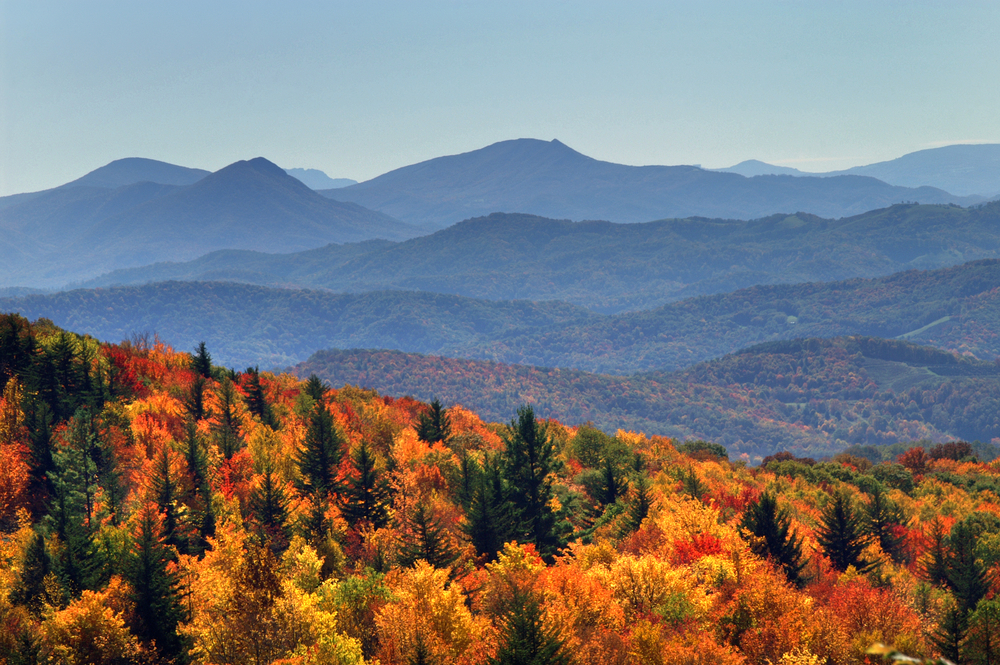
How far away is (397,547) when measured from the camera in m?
58.8

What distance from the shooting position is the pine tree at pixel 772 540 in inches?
2463

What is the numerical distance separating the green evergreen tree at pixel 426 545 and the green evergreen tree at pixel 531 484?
9.60 m

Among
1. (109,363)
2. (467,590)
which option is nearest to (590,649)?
(467,590)

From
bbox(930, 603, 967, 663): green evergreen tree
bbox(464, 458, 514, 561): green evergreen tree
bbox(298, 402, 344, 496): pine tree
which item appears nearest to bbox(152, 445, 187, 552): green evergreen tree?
bbox(298, 402, 344, 496): pine tree

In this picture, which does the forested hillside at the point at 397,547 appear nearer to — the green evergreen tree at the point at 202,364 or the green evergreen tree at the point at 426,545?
the green evergreen tree at the point at 426,545

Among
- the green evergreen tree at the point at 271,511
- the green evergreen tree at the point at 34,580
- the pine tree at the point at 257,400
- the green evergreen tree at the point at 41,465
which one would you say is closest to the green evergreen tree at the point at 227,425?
the pine tree at the point at 257,400

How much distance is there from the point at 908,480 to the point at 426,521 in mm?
95278

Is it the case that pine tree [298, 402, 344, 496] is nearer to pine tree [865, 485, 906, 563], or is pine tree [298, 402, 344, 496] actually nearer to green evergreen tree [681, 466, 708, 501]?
green evergreen tree [681, 466, 708, 501]

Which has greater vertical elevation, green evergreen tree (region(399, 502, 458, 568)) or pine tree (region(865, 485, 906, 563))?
green evergreen tree (region(399, 502, 458, 568))

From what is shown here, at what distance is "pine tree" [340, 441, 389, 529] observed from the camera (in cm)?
6956

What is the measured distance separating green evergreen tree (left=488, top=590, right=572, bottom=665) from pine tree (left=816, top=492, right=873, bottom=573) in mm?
38490

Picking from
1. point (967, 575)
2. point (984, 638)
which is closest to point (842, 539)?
point (967, 575)

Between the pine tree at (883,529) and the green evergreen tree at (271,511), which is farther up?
the green evergreen tree at (271,511)

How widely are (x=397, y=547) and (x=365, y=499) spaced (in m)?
12.3
